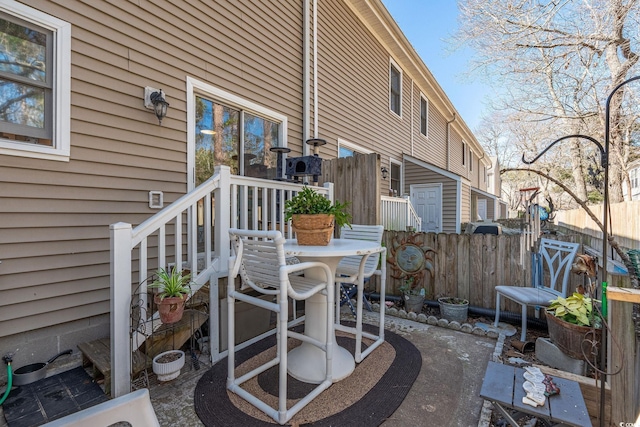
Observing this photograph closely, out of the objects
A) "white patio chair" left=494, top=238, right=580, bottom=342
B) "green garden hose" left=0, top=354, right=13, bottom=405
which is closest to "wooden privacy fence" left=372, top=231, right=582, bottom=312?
"white patio chair" left=494, top=238, right=580, bottom=342

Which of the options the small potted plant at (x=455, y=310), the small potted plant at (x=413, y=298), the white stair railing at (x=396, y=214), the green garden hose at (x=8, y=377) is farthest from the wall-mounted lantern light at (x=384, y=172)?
the green garden hose at (x=8, y=377)

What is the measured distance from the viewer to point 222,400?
2053 mm

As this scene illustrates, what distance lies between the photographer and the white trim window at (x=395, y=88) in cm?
819

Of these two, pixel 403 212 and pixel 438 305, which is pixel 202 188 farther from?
pixel 403 212

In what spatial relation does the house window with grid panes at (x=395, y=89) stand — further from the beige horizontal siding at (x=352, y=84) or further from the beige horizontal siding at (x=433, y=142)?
the beige horizontal siding at (x=433, y=142)

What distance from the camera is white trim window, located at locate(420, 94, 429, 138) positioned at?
402 inches

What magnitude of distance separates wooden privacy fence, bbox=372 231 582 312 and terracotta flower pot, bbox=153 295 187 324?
326 centimetres

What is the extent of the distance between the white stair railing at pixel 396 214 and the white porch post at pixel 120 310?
438cm

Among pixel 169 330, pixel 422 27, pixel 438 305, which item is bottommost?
pixel 438 305

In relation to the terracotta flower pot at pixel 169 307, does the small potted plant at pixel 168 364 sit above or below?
below

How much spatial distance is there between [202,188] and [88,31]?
176 cm

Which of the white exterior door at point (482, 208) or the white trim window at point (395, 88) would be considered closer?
the white trim window at point (395, 88)

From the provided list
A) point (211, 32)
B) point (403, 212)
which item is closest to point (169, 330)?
point (211, 32)

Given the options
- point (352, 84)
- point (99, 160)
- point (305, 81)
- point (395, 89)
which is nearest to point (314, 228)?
point (99, 160)
